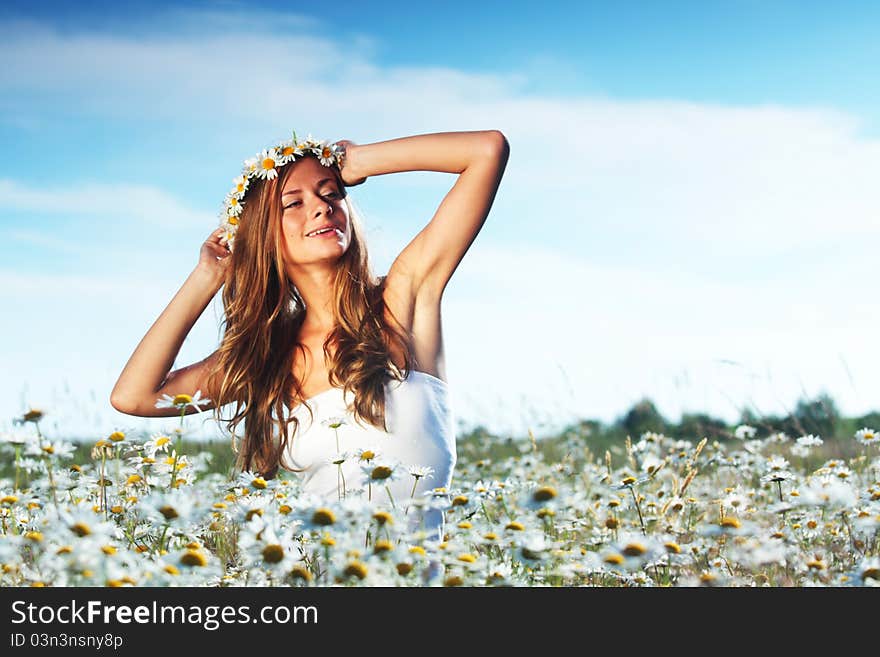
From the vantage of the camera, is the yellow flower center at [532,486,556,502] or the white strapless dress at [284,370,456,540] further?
the white strapless dress at [284,370,456,540]

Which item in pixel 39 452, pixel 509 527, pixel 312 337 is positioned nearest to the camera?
pixel 509 527

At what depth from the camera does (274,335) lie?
3.76 m

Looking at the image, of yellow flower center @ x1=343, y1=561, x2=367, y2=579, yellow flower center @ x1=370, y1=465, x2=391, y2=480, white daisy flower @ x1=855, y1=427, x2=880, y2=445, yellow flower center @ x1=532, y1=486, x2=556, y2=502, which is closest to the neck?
yellow flower center @ x1=370, y1=465, x2=391, y2=480

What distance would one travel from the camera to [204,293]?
12.4 ft

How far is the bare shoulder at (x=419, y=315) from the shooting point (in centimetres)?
353

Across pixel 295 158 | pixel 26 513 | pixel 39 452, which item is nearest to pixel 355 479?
pixel 39 452

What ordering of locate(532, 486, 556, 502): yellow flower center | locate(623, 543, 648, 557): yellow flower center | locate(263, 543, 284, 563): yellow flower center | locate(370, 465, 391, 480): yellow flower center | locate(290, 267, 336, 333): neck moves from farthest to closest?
locate(290, 267, 336, 333): neck, locate(370, 465, 391, 480): yellow flower center, locate(532, 486, 556, 502): yellow flower center, locate(623, 543, 648, 557): yellow flower center, locate(263, 543, 284, 563): yellow flower center

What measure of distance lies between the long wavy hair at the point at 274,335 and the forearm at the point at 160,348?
0.51 ft

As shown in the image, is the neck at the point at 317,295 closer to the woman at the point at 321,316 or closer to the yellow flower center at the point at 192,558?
the woman at the point at 321,316

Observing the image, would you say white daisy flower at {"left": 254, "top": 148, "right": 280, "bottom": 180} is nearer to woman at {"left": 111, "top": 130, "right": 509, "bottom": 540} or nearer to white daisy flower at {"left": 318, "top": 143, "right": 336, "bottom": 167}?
woman at {"left": 111, "top": 130, "right": 509, "bottom": 540}

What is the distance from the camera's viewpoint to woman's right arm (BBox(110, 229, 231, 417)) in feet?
12.0

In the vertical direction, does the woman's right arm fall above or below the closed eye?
below
